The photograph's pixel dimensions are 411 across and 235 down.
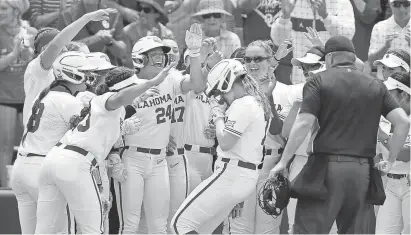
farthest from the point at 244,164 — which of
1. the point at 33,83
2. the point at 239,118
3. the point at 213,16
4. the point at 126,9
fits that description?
the point at 126,9

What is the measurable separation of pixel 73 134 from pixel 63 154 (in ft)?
0.64

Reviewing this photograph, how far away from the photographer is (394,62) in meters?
8.66

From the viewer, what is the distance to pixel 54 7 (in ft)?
32.8

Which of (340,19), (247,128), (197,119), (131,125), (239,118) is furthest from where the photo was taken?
(340,19)

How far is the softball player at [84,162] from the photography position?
6695mm

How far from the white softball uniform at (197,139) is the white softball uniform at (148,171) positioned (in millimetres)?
Answer: 536

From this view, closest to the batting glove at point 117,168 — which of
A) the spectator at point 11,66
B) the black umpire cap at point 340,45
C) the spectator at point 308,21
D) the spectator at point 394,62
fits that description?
the spectator at point 11,66

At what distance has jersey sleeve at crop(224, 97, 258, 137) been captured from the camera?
6.89 metres

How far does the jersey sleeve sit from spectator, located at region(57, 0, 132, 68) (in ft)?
10.2

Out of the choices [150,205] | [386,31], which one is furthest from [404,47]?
[150,205]

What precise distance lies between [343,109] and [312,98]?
Result: 10.0 inches

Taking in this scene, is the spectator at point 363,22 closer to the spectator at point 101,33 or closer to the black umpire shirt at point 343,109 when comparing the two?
the spectator at point 101,33

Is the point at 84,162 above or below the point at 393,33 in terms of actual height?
below

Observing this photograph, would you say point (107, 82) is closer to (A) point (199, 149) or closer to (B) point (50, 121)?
(B) point (50, 121)
